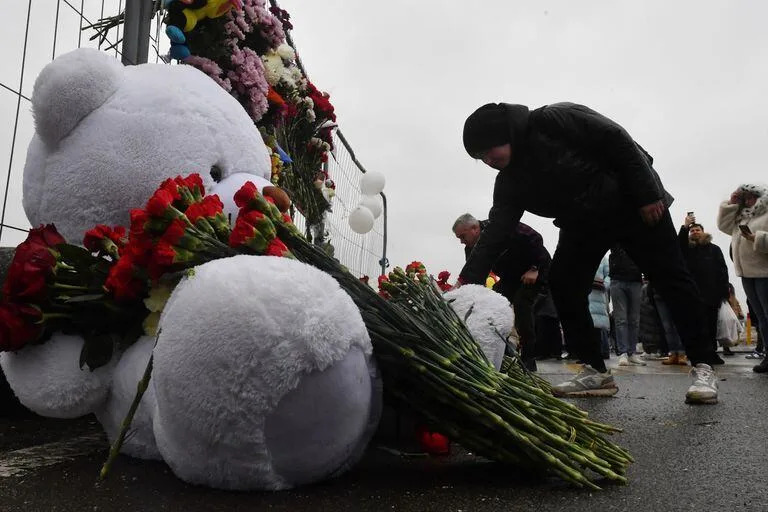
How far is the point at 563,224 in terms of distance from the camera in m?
3.15

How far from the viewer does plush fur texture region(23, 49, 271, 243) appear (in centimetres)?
181

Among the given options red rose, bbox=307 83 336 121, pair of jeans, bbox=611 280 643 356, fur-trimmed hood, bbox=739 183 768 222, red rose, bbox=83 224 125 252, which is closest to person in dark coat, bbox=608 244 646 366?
pair of jeans, bbox=611 280 643 356

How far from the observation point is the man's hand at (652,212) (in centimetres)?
292

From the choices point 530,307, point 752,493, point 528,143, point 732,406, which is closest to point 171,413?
point 752,493

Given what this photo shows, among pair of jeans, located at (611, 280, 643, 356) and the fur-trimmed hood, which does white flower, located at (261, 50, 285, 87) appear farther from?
pair of jeans, located at (611, 280, 643, 356)

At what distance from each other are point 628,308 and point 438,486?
6131 mm

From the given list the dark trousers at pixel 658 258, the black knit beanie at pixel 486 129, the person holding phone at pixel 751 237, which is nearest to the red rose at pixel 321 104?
the black knit beanie at pixel 486 129

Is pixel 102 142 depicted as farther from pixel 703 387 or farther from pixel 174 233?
pixel 703 387

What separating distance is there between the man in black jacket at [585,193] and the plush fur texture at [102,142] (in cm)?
138

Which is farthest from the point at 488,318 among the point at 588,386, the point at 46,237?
the point at 588,386

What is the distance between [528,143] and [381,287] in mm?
1216

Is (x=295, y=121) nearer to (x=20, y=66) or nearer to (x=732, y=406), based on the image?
(x=20, y=66)

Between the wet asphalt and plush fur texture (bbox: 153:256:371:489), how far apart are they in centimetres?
9

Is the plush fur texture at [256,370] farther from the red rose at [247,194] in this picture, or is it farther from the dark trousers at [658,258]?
the dark trousers at [658,258]
